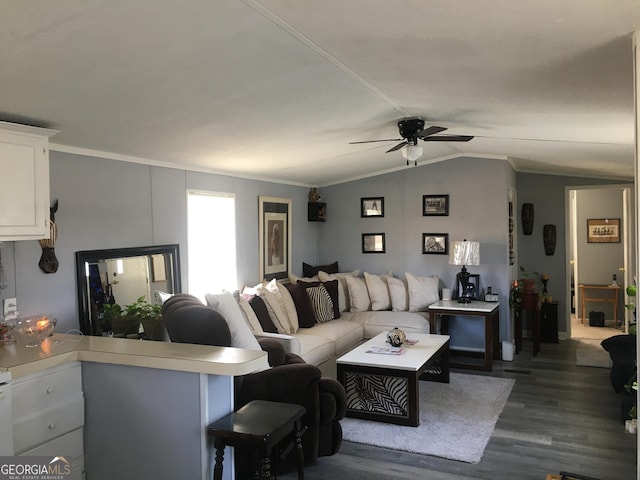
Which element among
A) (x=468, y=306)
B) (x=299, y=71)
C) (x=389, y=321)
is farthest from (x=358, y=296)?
(x=299, y=71)

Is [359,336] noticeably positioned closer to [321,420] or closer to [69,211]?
[321,420]

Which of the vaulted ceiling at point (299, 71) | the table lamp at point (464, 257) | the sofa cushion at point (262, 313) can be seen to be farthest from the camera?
the table lamp at point (464, 257)

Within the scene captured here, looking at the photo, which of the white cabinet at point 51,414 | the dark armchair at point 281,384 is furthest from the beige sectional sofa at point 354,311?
the white cabinet at point 51,414

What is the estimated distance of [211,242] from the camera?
205 inches

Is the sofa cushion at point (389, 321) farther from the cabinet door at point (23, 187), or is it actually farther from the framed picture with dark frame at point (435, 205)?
the cabinet door at point (23, 187)

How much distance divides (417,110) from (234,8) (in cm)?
233

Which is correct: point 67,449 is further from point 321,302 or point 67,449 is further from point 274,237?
point 274,237

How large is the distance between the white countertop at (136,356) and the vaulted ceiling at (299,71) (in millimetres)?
1285

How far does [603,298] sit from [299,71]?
746 cm

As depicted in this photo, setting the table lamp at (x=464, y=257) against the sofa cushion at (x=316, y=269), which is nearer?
the table lamp at (x=464, y=257)

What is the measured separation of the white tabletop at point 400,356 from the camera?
4246 mm

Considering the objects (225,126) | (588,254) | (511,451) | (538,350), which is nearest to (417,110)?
(225,126)

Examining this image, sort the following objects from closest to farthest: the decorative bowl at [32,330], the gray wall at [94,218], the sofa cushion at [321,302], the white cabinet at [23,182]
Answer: the white cabinet at [23,182]
the decorative bowl at [32,330]
the gray wall at [94,218]
the sofa cushion at [321,302]

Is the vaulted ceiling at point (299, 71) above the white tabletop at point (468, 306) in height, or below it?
above
